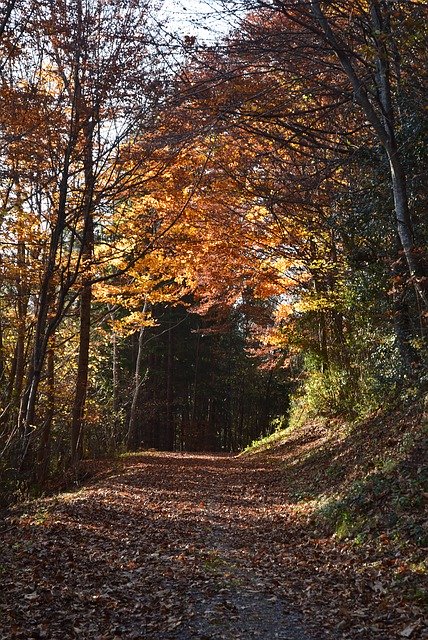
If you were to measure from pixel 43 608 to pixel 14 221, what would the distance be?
30.3ft

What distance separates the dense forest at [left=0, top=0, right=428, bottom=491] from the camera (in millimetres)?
9109

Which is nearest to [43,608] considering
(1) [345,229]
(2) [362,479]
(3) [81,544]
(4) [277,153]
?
(3) [81,544]

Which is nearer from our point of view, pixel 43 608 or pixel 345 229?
pixel 43 608

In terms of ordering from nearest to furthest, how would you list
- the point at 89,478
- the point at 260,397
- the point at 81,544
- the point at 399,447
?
the point at 81,544 < the point at 399,447 < the point at 89,478 < the point at 260,397

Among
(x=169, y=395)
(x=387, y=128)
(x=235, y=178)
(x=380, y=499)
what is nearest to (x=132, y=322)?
(x=235, y=178)

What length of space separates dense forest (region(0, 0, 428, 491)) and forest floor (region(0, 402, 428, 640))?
200cm

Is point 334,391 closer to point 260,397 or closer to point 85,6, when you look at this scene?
point 85,6

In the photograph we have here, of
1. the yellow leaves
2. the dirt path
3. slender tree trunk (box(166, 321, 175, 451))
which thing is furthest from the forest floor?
slender tree trunk (box(166, 321, 175, 451))

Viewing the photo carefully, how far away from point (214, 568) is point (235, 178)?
28.4ft

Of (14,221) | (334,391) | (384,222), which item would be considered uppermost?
(14,221)

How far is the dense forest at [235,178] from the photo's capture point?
29.9ft

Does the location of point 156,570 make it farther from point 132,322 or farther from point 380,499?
point 132,322

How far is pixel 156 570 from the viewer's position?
6773mm

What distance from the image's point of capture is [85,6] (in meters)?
10.5
